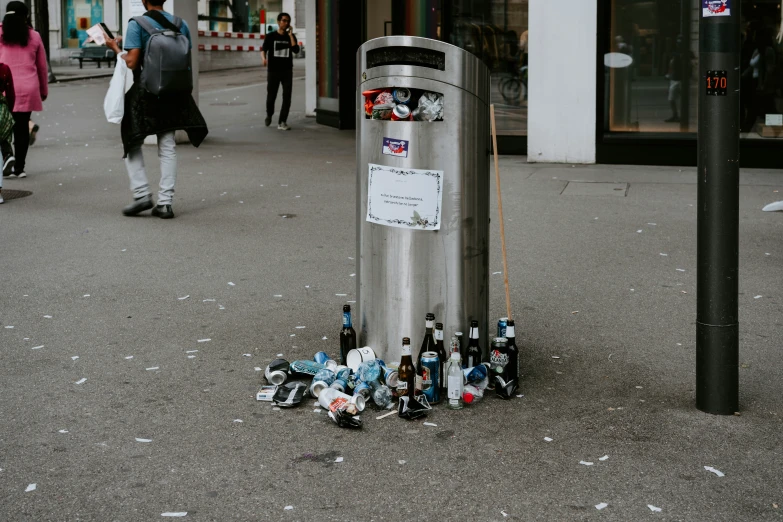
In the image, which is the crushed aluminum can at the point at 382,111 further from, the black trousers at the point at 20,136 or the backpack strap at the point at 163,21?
the black trousers at the point at 20,136

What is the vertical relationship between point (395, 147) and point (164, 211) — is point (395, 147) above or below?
above

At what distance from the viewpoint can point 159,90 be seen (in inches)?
363

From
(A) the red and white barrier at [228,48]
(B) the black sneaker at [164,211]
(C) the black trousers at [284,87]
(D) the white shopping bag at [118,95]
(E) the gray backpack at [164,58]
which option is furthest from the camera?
(A) the red and white barrier at [228,48]

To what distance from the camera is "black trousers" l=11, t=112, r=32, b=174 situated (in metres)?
11.8

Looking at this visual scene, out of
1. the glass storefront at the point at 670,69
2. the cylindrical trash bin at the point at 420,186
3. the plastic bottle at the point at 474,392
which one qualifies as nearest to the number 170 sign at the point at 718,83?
the cylindrical trash bin at the point at 420,186

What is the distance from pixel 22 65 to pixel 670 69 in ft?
26.1

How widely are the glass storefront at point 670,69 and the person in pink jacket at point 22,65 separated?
6.96 meters

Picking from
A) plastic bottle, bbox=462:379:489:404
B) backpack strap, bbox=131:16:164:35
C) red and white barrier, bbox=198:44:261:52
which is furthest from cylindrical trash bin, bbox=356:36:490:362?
red and white barrier, bbox=198:44:261:52

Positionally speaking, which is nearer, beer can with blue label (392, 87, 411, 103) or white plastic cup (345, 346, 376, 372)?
beer can with blue label (392, 87, 411, 103)

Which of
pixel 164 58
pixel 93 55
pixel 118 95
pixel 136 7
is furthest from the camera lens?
pixel 93 55

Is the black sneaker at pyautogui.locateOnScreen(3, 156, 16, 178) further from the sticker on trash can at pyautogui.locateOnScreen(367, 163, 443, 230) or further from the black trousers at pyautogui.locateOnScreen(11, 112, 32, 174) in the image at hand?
the sticker on trash can at pyautogui.locateOnScreen(367, 163, 443, 230)

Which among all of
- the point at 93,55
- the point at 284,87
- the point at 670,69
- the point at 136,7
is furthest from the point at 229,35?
the point at 670,69

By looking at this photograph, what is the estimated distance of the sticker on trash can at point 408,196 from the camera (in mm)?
4957

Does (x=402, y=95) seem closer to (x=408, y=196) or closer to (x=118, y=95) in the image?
(x=408, y=196)
